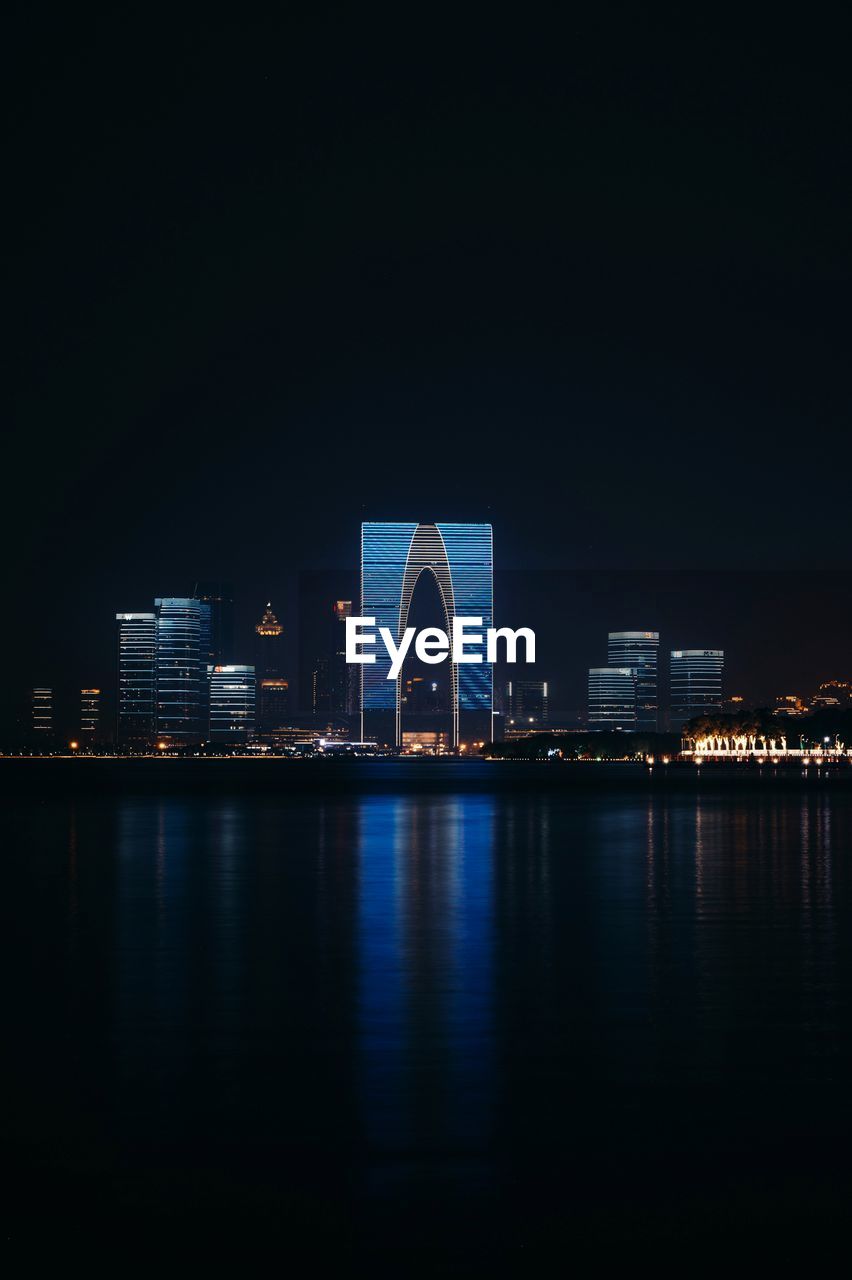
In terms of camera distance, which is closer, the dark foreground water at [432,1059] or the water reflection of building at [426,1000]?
the dark foreground water at [432,1059]

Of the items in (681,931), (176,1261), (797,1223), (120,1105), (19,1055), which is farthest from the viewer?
A: (681,931)

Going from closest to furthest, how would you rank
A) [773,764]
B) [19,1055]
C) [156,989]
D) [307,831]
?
[19,1055]
[156,989]
[307,831]
[773,764]

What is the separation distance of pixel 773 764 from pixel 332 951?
6791 inches

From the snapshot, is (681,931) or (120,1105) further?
(681,931)

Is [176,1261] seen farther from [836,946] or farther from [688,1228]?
[836,946]

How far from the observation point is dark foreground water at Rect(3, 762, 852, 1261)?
8.92 metres

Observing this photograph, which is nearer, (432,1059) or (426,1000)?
(432,1059)

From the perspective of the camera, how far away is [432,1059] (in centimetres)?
1321

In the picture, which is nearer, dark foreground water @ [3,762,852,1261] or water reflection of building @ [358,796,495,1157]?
dark foreground water @ [3,762,852,1261]

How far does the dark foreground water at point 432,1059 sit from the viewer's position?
892cm

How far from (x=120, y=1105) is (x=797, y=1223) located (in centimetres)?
519

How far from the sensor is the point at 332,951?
2067cm

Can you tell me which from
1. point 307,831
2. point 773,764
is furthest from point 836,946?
point 773,764

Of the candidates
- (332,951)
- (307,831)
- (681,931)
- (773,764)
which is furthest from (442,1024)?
(773,764)
